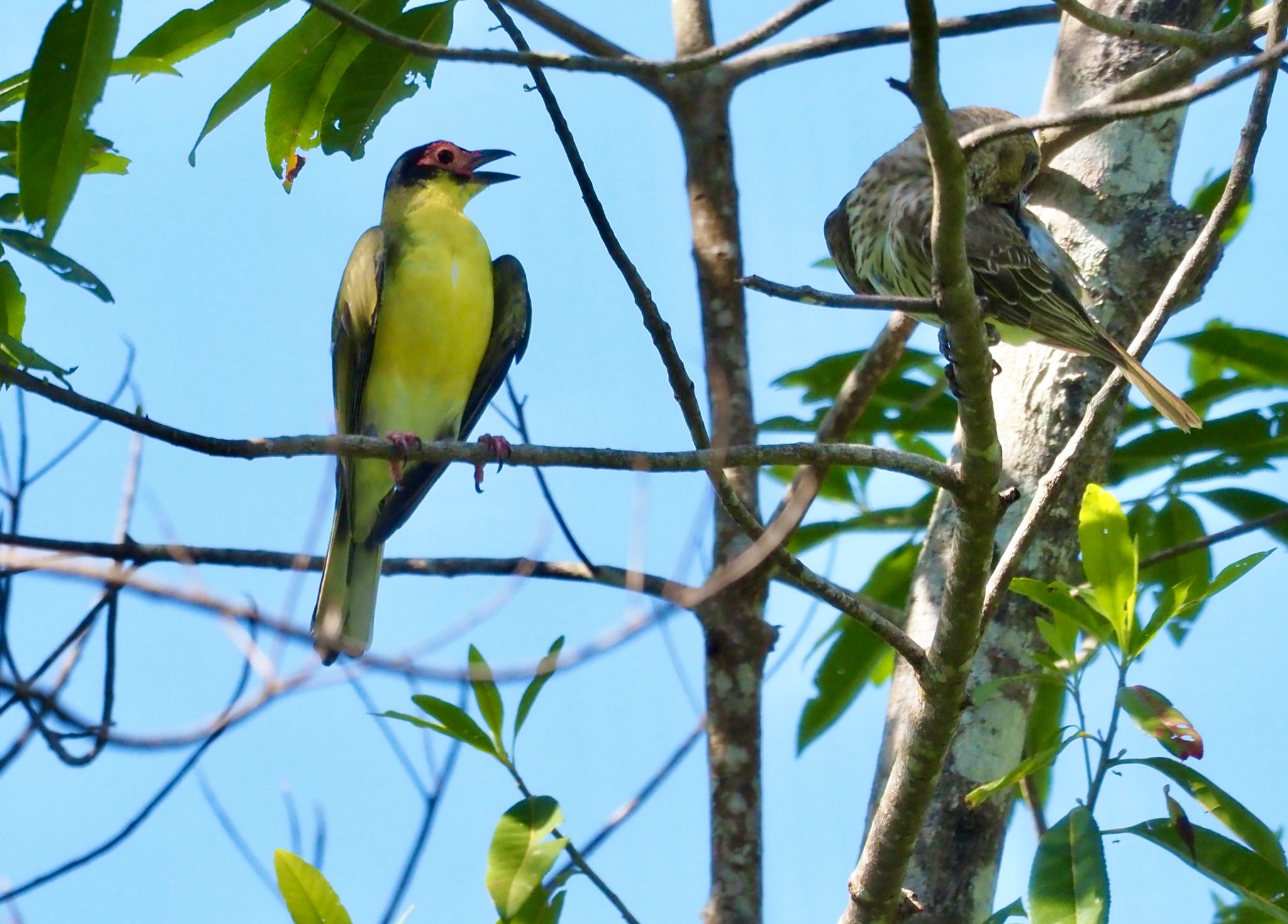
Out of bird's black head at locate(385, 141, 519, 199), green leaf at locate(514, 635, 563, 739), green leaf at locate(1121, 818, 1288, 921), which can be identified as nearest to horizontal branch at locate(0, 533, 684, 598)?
green leaf at locate(514, 635, 563, 739)

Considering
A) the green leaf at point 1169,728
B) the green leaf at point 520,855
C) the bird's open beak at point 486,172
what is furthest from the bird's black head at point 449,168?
the green leaf at point 1169,728

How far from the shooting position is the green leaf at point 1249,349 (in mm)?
4184

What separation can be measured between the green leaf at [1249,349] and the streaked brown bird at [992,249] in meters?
0.69

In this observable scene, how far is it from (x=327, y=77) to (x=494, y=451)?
1.52 metres

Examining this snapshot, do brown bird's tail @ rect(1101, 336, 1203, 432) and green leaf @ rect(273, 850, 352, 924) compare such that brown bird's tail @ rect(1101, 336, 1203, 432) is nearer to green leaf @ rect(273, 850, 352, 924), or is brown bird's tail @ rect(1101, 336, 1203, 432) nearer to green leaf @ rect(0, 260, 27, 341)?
green leaf @ rect(273, 850, 352, 924)

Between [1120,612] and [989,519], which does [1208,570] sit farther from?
[989,519]

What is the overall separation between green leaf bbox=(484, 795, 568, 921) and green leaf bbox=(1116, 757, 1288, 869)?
1073 millimetres

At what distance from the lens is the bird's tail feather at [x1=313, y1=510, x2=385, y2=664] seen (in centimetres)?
464

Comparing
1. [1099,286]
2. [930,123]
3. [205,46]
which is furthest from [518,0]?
[930,123]

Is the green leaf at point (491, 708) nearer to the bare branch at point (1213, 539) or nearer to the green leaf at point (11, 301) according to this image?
the green leaf at point (11, 301)

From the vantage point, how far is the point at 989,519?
241 cm

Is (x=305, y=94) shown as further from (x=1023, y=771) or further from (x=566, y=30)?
(x=1023, y=771)

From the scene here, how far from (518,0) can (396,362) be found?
1.34 m

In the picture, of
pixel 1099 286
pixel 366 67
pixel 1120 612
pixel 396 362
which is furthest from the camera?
pixel 396 362
